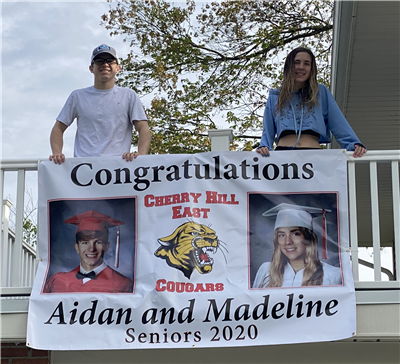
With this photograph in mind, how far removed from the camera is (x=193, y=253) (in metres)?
4.61

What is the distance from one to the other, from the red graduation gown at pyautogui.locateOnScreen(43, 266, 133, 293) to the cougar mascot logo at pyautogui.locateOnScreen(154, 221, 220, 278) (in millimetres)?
332

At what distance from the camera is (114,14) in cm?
1645

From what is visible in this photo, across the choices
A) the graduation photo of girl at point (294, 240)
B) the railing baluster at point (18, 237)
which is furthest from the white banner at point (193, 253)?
the railing baluster at point (18, 237)

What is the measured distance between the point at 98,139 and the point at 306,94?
1.69m

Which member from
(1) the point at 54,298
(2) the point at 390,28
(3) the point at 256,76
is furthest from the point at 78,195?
(3) the point at 256,76

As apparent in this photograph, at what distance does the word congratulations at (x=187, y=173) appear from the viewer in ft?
15.6

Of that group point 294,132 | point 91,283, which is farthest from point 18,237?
point 294,132

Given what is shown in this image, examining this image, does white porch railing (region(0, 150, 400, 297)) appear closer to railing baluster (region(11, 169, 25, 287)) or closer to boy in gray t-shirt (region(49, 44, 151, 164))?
railing baluster (region(11, 169, 25, 287))

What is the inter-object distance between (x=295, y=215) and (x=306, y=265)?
38 centimetres

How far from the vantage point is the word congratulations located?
4770 millimetres

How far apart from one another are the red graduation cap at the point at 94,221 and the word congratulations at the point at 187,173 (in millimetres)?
242

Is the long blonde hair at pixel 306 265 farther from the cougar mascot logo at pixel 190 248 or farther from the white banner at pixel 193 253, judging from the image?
the cougar mascot logo at pixel 190 248

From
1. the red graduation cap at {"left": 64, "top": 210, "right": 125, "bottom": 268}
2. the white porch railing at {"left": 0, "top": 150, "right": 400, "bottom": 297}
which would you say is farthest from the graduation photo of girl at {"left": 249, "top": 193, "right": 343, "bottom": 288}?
the red graduation cap at {"left": 64, "top": 210, "right": 125, "bottom": 268}

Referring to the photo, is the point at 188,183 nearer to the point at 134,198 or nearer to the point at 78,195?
the point at 134,198
